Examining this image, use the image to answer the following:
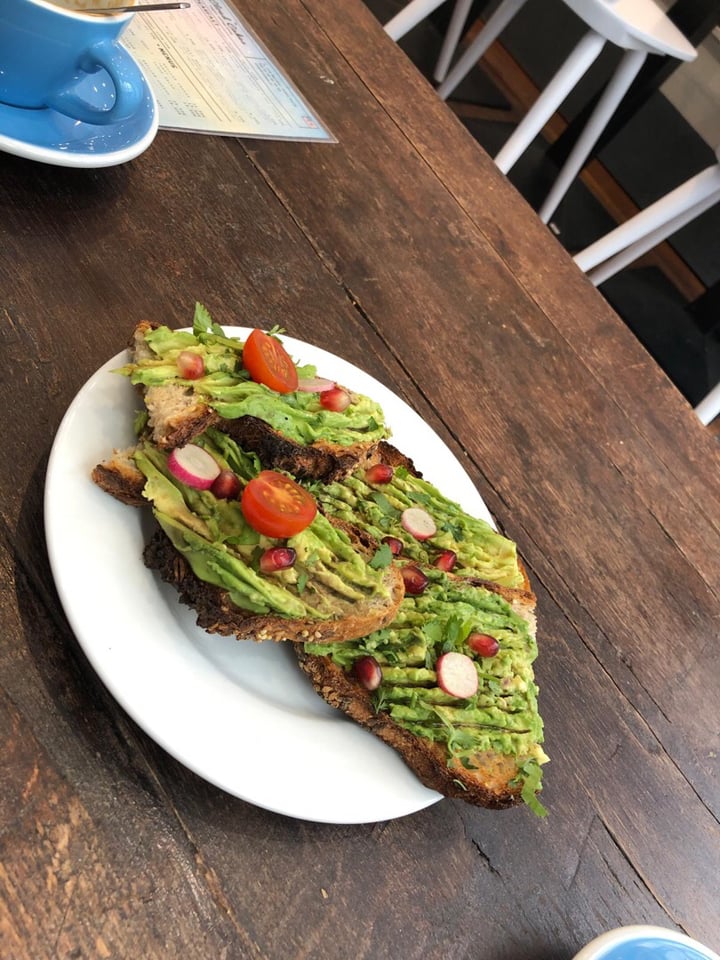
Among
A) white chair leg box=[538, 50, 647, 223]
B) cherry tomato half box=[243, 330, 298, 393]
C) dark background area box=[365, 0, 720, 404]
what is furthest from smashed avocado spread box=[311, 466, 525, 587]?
dark background area box=[365, 0, 720, 404]

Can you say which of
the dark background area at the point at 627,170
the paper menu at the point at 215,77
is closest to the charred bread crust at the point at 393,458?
the paper menu at the point at 215,77

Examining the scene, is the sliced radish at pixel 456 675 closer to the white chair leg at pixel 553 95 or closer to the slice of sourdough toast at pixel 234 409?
the slice of sourdough toast at pixel 234 409

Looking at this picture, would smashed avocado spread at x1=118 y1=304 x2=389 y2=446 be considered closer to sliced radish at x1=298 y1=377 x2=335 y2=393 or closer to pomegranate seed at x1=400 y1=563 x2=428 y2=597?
sliced radish at x1=298 y1=377 x2=335 y2=393

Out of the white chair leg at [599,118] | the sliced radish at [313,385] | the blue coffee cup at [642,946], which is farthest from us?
the white chair leg at [599,118]

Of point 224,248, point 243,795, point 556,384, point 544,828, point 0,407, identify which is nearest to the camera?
point 243,795

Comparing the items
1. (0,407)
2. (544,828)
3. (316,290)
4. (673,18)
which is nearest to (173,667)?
(0,407)

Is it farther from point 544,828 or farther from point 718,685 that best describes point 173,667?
point 718,685
